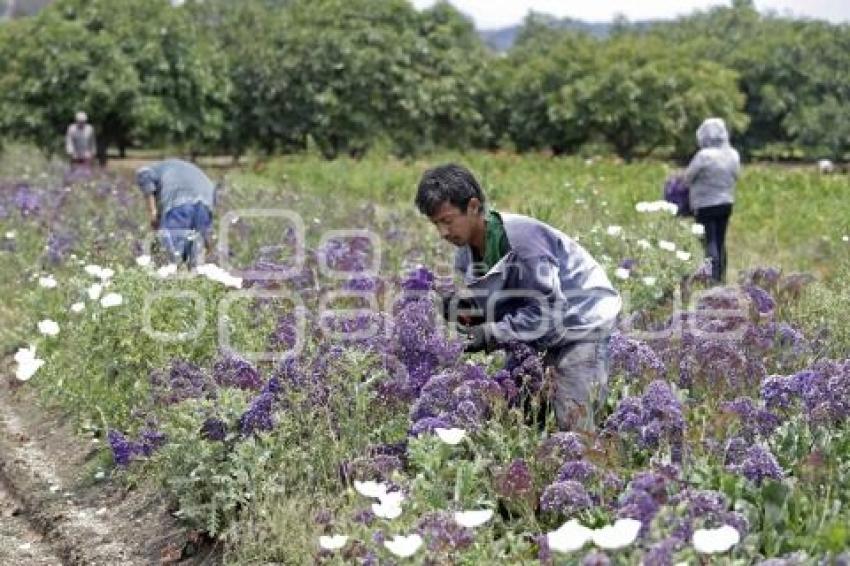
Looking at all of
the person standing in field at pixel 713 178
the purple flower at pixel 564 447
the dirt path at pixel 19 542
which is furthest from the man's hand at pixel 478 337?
the person standing in field at pixel 713 178

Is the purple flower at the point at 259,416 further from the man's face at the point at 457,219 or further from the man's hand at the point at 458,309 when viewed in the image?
the man's face at the point at 457,219

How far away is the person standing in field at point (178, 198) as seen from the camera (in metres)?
9.03

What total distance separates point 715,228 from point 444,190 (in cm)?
621

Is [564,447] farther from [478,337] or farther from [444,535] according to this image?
[444,535]

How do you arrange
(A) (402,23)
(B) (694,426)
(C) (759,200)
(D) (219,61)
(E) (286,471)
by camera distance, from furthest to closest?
1. (A) (402,23)
2. (D) (219,61)
3. (C) (759,200)
4. (E) (286,471)
5. (B) (694,426)

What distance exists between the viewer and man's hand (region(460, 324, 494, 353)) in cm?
453

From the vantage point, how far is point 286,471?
4711 millimetres

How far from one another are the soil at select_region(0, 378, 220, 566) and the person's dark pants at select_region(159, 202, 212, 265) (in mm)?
2041

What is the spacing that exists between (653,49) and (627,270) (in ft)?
94.8

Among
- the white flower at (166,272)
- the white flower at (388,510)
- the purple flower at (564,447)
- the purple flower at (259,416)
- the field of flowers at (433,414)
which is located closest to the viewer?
the white flower at (388,510)

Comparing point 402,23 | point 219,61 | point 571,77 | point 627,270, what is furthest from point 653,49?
point 627,270

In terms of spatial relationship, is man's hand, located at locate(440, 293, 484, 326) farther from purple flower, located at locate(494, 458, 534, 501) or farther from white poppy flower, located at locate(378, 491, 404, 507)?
white poppy flower, located at locate(378, 491, 404, 507)

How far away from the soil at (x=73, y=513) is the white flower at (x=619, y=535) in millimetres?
2124

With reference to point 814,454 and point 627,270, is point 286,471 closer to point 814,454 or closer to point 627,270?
point 814,454
